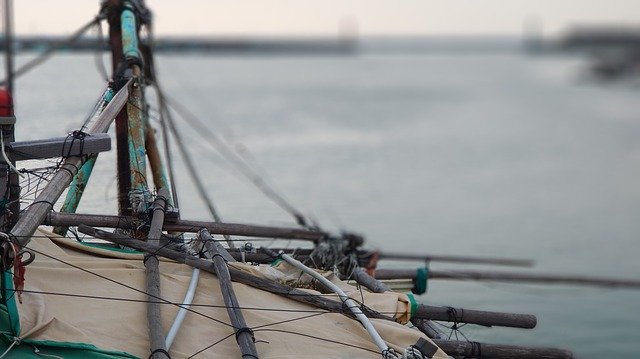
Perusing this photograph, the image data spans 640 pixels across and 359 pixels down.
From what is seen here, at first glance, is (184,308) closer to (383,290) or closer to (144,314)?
(144,314)

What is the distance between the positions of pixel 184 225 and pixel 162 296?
127 centimetres

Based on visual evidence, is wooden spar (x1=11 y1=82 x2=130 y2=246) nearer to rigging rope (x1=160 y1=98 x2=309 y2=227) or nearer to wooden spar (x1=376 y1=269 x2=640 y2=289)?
wooden spar (x1=376 y1=269 x2=640 y2=289)

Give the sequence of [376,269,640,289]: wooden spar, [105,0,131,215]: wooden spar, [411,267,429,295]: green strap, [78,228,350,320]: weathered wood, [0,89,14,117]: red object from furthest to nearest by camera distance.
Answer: [411,267,429,295]: green strap → [376,269,640,289]: wooden spar → [105,0,131,215]: wooden spar → [78,228,350,320]: weathered wood → [0,89,14,117]: red object

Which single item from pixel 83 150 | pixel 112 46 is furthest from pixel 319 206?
pixel 83 150

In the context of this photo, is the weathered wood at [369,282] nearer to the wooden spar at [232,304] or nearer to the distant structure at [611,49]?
the wooden spar at [232,304]

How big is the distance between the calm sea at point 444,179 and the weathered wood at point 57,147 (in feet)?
8.98

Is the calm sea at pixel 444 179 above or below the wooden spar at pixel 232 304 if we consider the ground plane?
above

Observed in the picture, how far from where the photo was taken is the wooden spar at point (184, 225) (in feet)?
19.8

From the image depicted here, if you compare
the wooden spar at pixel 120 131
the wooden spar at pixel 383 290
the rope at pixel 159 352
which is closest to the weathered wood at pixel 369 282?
the wooden spar at pixel 383 290

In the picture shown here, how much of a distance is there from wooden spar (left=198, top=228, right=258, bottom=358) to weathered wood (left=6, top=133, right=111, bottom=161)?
0.99 meters

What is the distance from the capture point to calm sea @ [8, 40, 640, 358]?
547 inches

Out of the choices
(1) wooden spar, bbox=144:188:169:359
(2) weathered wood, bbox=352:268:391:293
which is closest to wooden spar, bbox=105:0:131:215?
(1) wooden spar, bbox=144:188:169:359

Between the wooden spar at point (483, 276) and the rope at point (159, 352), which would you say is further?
the wooden spar at point (483, 276)

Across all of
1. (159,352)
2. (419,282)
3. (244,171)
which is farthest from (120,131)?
(244,171)
